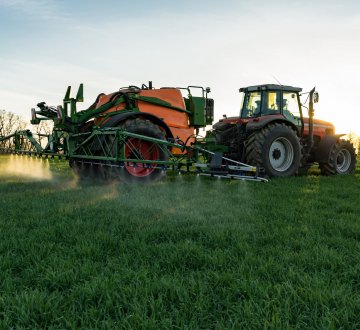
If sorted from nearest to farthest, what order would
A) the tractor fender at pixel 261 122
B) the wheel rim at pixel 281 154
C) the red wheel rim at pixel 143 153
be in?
the red wheel rim at pixel 143 153 → the tractor fender at pixel 261 122 → the wheel rim at pixel 281 154

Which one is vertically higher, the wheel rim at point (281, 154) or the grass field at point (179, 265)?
the wheel rim at point (281, 154)

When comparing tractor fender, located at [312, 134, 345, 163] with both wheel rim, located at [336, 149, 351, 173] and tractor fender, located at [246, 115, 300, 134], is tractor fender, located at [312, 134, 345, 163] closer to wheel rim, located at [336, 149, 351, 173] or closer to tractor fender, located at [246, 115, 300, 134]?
wheel rim, located at [336, 149, 351, 173]

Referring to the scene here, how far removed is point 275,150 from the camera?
9781 mm

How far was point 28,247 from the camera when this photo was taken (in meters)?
3.70

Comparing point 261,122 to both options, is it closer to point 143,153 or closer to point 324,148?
point 324,148

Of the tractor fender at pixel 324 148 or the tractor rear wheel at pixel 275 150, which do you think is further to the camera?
the tractor fender at pixel 324 148

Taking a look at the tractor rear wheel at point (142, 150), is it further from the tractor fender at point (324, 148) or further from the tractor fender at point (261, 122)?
the tractor fender at point (324, 148)

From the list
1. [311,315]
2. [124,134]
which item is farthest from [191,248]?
[124,134]

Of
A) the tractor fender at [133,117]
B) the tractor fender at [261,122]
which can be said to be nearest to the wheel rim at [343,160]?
the tractor fender at [261,122]

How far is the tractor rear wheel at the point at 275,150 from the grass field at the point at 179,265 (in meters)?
3.25

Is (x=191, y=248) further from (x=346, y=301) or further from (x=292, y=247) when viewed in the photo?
(x=346, y=301)

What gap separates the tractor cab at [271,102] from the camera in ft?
33.1

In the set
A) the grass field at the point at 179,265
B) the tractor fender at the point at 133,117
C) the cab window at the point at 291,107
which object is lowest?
the grass field at the point at 179,265

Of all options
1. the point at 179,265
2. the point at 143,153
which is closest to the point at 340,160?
the point at 143,153
